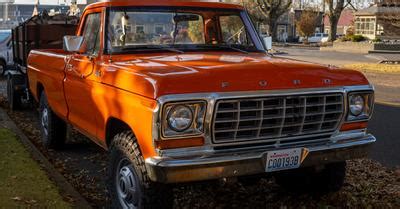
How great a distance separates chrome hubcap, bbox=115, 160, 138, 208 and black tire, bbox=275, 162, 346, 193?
4.77 ft

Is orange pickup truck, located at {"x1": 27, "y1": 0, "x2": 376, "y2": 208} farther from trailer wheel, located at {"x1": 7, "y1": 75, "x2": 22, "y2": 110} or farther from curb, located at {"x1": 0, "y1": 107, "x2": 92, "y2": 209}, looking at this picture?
trailer wheel, located at {"x1": 7, "y1": 75, "x2": 22, "y2": 110}

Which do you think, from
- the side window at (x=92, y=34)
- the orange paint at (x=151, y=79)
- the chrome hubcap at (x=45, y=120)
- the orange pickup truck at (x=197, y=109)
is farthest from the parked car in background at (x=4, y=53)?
the orange pickup truck at (x=197, y=109)

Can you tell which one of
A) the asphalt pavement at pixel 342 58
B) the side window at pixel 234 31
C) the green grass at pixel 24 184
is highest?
the side window at pixel 234 31

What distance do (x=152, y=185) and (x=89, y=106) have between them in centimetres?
162

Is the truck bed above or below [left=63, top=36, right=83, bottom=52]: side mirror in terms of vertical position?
below

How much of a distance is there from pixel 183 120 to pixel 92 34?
2.51 m

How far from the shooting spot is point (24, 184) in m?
5.74

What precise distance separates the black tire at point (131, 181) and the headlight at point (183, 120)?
1.41 ft

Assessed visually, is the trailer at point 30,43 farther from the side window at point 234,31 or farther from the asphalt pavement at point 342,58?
the asphalt pavement at point 342,58

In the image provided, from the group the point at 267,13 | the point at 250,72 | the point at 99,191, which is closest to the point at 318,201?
the point at 250,72

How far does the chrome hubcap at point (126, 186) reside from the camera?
176 inches

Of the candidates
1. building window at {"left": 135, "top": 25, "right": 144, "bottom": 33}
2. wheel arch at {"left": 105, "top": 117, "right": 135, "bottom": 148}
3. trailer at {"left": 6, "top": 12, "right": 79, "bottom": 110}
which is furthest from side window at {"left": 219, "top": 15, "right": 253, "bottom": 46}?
trailer at {"left": 6, "top": 12, "right": 79, "bottom": 110}

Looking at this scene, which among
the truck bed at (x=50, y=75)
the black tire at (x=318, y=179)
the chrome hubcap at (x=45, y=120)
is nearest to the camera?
the black tire at (x=318, y=179)

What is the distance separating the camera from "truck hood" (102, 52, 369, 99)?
4.02 m
